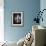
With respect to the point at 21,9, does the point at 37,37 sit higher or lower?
lower

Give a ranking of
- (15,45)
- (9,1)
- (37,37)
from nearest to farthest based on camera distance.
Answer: (37,37)
(15,45)
(9,1)

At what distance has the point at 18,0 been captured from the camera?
5.39m

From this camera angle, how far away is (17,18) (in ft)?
17.8

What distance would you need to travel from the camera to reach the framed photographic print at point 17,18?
541 cm

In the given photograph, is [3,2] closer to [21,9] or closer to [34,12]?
[21,9]

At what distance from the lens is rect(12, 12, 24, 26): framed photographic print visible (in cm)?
541

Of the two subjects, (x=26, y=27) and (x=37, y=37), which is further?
(x=26, y=27)

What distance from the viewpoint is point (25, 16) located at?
542cm

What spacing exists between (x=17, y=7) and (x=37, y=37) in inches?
120

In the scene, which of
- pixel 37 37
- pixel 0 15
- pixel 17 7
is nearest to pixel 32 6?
pixel 17 7

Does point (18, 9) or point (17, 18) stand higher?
point (18, 9)

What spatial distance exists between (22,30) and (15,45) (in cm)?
159

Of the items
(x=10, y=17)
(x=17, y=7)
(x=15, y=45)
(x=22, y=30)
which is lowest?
(x=15, y=45)

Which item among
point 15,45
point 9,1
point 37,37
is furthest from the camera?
point 9,1
